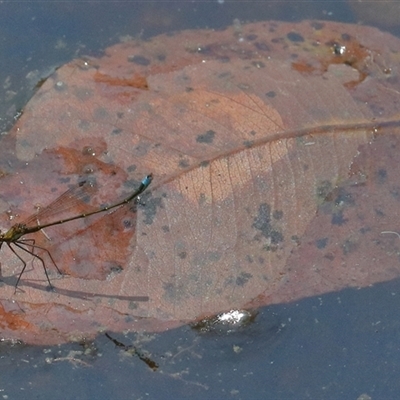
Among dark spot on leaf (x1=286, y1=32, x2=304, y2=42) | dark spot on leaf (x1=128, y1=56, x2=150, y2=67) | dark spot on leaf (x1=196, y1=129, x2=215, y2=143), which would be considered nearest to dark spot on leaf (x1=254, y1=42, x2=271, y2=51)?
dark spot on leaf (x1=286, y1=32, x2=304, y2=42)

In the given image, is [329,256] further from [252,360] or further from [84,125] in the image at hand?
[84,125]

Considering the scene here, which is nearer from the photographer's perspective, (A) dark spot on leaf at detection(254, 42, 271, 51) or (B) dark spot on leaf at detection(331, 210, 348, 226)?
(B) dark spot on leaf at detection(331, 210, 348, 226)

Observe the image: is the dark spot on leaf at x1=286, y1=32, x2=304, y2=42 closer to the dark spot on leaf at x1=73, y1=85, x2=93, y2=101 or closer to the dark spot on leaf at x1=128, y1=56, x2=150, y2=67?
the dark spot on leaf at x1=128, y1=56, x2=150, y2=67

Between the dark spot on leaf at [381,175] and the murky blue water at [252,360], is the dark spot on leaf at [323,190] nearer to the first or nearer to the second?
the dark spot on leaf at [381,175]

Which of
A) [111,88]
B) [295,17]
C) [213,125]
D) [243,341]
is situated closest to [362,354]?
[243,341]

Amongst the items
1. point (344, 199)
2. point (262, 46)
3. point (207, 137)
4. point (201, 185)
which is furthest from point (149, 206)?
point (262, 46)
